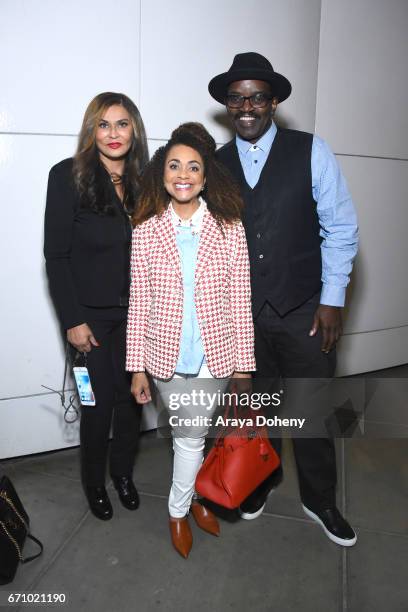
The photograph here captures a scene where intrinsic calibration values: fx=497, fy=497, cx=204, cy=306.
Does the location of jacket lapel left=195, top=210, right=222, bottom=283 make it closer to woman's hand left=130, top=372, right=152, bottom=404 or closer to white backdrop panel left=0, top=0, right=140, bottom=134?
woman's hand left=130, top=372, right=152, bottom=404

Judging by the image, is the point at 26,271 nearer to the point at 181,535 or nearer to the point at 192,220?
the point at 192,220

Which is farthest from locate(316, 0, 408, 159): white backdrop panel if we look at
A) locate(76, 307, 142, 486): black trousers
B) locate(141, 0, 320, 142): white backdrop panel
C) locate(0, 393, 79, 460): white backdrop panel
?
locate(0, 393, 79, 460): white backdrop panel

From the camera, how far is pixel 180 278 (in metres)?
1.90

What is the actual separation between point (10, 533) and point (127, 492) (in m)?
0.63

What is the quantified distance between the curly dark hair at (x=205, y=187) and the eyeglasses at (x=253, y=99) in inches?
8.5

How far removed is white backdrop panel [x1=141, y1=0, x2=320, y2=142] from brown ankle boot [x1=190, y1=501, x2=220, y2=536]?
206cm

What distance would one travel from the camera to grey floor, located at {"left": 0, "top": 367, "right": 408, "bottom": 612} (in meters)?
2.00

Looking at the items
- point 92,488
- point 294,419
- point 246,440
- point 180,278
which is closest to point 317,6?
point 180,278

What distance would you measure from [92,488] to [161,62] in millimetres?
2321

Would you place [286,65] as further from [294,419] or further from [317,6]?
[294,419]

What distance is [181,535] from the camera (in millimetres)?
Result: 2248

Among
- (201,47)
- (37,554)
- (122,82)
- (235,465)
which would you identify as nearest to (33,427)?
(37,554)

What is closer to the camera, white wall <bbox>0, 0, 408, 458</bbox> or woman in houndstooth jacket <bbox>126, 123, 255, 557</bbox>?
woman in houndstooth jacket <bbox>126, 123, 255, 557</bbox>

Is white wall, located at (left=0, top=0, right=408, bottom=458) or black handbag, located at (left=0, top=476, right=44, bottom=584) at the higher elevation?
white wall, located at (left=0, top=0, right=408, bottom=458)
